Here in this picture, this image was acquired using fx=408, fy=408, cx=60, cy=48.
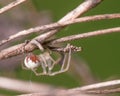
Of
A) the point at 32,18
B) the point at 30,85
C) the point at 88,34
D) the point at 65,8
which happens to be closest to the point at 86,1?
the point at 88,34

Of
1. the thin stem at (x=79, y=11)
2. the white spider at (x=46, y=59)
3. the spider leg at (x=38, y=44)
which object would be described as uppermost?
the thin stem at (x=79, y=11)

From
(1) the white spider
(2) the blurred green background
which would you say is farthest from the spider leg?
(2) the blurred green background

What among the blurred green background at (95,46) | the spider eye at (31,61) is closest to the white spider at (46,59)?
the spider eye at (31,61)

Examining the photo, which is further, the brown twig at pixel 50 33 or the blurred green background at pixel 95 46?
the blurred green background at pixel 95 46

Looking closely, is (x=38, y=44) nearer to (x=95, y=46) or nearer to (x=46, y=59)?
(x=46, y=59)

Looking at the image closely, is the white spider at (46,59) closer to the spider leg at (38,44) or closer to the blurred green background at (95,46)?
the spider leg at (38,44)

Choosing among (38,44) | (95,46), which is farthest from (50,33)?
(95,46)

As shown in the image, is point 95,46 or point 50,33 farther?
point 95,46

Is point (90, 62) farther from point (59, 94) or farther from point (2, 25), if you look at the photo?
point (59, 94)

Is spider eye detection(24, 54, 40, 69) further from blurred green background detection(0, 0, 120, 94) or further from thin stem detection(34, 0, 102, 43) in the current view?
blurred green background detection(0, 0, 120, 94)

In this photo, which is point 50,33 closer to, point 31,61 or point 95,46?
point 31,61

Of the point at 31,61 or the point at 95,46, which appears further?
the point at 95,46

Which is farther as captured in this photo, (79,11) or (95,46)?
(95,46)
